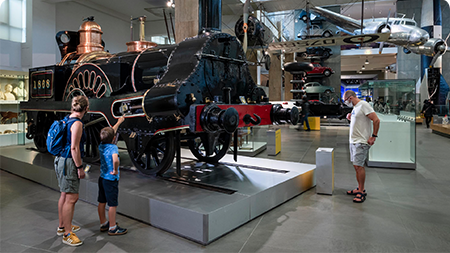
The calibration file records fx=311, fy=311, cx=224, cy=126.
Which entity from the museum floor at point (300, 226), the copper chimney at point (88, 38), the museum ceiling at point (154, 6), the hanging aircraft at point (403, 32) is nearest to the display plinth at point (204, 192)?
the museum floor at point (300, 226)

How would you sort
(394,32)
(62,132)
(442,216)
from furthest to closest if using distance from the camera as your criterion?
1. (394,32)
2. (442,216)
3. (62,132)

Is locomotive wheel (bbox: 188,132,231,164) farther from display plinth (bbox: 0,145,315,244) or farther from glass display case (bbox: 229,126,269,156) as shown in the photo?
glass display case (bbox: 229,126,269,156)

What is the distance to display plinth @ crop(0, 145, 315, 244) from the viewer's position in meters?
3.14

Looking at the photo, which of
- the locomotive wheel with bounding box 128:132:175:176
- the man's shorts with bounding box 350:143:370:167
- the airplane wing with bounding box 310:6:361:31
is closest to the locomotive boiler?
the locomotive wheel with bounding box 128:132:175:176

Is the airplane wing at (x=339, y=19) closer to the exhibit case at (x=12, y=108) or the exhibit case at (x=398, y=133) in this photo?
the exhibit case at (x=398, y=133)

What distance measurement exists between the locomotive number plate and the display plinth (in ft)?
5.00

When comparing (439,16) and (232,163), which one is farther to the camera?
(439,16)

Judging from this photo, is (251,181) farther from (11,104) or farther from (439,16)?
(439,16)

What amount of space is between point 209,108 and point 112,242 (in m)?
1.77

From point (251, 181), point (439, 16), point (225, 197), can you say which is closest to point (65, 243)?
point (225, 197)

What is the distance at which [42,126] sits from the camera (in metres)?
7.10

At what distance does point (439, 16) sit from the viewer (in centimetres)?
1819

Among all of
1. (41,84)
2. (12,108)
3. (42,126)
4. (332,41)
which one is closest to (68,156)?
(41,84)

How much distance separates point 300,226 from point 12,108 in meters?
9.71
